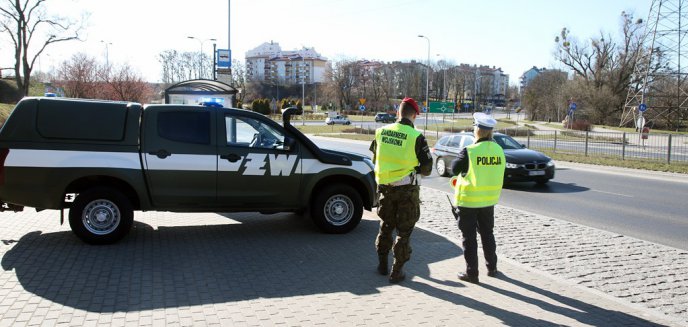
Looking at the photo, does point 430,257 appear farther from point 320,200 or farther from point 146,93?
point 146,93

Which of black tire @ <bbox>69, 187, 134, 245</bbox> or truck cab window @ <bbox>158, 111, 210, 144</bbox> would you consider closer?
black tire @ <bbox>69, 187, 134, 245</bbox>

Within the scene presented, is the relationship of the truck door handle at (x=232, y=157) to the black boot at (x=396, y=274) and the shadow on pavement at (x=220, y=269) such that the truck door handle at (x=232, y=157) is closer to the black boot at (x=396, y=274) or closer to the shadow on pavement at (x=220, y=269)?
the shadow on pavement at (x=220, y=269)

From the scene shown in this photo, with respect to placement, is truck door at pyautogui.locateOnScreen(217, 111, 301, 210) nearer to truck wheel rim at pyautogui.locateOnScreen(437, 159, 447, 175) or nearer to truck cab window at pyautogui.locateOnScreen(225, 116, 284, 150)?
truck cab window at pyautogui.locateOnScreen(225, 116, 284, 150)

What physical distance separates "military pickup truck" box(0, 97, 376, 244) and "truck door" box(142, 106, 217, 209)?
A: 0.01 m

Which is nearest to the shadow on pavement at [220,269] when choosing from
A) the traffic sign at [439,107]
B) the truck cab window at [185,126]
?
the truck cab window at [185,126]

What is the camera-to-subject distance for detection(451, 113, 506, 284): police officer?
537 centimetres

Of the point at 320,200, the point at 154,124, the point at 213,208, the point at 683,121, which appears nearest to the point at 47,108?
the point at 154,124

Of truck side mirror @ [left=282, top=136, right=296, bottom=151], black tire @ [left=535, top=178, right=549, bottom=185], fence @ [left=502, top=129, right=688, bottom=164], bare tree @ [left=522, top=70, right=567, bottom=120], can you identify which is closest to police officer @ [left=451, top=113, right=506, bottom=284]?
truck side mirror @ [left=282, top=136, right=296, bottom=151]

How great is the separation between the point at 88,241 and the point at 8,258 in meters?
0.88

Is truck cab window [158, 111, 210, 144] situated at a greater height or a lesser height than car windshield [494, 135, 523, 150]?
greater

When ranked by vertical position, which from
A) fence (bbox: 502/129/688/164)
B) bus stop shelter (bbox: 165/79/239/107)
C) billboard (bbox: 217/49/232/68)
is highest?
billboard (bbox: 217/49/232/68)

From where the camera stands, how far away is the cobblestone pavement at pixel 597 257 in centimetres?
535

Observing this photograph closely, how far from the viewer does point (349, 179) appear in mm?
7691

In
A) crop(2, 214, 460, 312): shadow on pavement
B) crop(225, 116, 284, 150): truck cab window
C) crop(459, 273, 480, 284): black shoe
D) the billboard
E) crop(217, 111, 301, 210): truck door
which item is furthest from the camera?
the billboard
